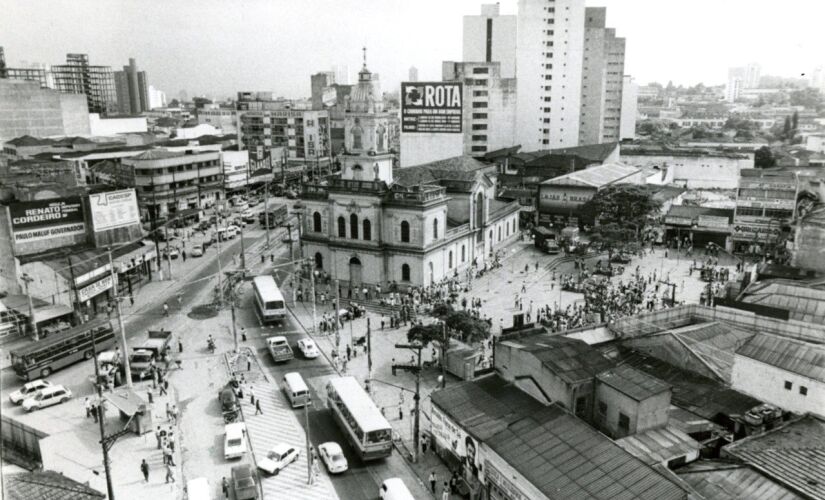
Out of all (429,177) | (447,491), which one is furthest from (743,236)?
(447,491)

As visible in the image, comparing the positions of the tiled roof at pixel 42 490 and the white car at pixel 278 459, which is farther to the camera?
the white car at pixel 278 459

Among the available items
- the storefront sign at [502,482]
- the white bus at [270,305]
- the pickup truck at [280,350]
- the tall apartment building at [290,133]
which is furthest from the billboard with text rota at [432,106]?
the storefront sign at [502,482]

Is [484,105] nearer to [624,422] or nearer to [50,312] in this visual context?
[50,312]

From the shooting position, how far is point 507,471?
2470cm

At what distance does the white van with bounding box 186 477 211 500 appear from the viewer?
25453 millimetres

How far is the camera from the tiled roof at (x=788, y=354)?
29.2m

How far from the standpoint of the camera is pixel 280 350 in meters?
41.1

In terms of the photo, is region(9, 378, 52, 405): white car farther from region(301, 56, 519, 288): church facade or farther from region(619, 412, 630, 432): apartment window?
region(619, 412, 630, 432): apartment window

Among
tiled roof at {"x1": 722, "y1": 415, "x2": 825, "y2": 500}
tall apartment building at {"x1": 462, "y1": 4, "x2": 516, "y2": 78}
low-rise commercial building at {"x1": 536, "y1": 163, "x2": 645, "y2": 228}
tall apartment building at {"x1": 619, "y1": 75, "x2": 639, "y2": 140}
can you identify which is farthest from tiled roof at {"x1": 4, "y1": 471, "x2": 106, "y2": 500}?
tall apartment building at {"x1": 619, "y1": 75, "x2": 639, "y2": 140}

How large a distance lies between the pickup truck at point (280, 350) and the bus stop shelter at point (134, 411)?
8.84 metres

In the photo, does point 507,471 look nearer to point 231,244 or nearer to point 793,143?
point 231,244

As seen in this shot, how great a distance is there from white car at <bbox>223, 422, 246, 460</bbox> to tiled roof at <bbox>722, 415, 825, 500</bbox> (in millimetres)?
20928

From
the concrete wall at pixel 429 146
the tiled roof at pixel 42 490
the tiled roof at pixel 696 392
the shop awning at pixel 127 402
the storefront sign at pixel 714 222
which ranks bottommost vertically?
the shop awning at pixel 127 402

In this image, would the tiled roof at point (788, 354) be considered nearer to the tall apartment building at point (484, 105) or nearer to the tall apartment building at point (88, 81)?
the tall apartment building at point (484, 105)
